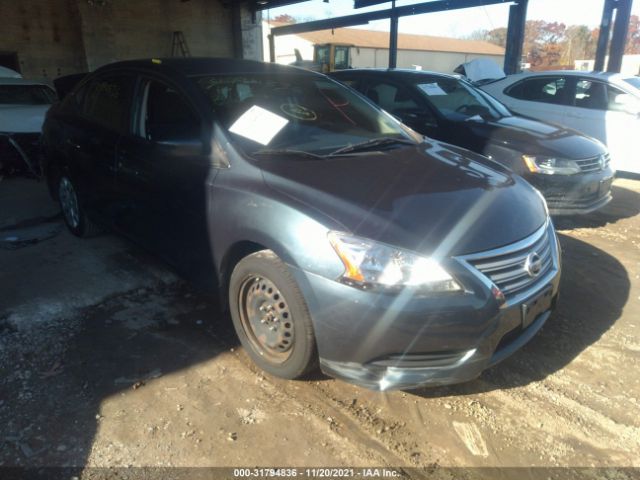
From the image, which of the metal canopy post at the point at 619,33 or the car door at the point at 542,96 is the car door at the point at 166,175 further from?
the metal canopy post at the point at 619,33

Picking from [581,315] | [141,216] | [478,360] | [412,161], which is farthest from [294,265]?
[581,315]

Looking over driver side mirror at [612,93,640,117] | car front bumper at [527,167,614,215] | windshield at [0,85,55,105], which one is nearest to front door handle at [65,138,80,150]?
car front bumper at [527,167,614,215]

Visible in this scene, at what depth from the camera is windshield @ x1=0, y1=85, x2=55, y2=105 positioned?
747 cm

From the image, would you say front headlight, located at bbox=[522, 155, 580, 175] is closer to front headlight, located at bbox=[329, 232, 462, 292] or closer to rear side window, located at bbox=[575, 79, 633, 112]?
rear side window, located at bbox=[575, 79, 633, 112]

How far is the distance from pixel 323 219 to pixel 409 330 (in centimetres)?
63

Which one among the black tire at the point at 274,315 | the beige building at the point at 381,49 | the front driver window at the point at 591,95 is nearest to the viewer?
the black tire at the point at 274,315

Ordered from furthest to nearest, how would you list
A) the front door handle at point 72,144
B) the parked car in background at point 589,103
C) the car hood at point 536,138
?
1. the parked car in background at point 589,103
2. the car hood at point 536,138
3. the front door handle at point 72,144

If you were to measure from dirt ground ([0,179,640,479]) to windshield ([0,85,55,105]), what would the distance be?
5098 millimetres

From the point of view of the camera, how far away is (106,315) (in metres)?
3.34

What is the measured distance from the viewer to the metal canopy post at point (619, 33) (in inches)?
372

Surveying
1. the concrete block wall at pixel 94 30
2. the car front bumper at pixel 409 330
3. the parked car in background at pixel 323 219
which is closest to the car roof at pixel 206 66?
the parked car in background at pixel 323 219

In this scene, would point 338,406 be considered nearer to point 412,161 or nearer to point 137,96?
point 412,161

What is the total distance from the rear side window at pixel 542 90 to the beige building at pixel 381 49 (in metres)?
35.3

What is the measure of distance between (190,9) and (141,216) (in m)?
14.4
